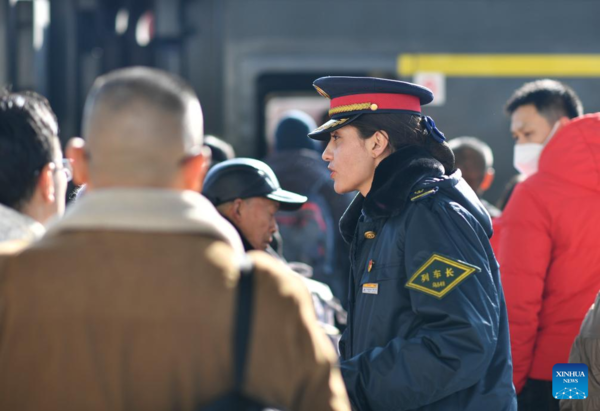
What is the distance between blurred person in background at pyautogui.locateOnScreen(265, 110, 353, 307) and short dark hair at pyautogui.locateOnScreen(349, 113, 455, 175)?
2.29 m

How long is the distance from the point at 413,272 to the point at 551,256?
1.28 m

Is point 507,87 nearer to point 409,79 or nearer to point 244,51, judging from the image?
point 409,79

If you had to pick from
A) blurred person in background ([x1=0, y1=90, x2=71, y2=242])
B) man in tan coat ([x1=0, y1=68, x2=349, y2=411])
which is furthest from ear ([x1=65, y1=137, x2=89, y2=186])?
blurred person in background ([x1=0, y1=90, x2=71, y2=242])

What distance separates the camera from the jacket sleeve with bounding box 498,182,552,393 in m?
3.28

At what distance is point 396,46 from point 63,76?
91.6 inches

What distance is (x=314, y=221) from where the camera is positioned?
16.0 feet

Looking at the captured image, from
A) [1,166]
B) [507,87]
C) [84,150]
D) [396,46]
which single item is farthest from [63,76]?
[84,150]

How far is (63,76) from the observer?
6.06 metres

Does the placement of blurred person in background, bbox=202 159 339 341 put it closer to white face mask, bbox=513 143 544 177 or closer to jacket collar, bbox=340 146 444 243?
jacket collar, bbox=340 146 444 243

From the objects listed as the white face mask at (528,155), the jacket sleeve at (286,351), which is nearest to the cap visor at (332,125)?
the jacket sleeve at (286,351)

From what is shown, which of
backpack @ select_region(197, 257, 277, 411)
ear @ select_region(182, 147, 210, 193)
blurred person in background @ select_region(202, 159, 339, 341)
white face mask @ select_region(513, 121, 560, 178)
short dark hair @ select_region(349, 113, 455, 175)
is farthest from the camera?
white face mask @ select_region(513, 121, 560, 178)

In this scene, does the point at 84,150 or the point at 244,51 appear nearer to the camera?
the point at 84,150

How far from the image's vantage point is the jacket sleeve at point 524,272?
3.28 metres

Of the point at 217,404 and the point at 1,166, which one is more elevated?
the point at 1,166
